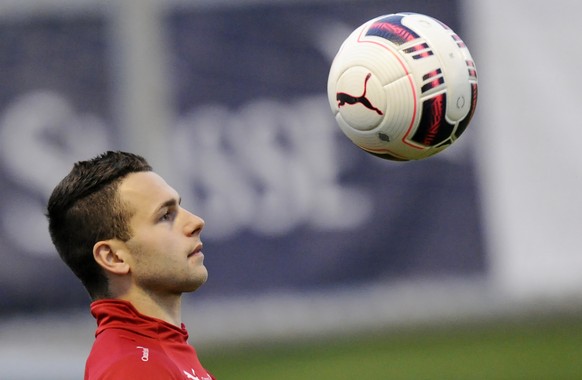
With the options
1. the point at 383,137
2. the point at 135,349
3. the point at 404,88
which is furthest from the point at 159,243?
the point at 404,88

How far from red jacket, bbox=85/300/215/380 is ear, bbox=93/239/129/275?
150 mm

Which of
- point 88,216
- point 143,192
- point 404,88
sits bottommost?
point 88,216

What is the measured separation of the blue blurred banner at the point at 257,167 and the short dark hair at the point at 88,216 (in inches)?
280

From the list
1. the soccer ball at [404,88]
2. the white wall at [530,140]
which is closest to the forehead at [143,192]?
the soccer ball at [404,88]

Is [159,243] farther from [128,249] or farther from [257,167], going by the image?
[257,167]

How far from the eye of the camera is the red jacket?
17.1 feet

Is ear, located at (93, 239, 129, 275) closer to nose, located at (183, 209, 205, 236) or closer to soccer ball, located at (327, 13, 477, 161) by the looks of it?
nose, located at (183, 209, 205, 236)

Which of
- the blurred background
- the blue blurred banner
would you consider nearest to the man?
the blurred background

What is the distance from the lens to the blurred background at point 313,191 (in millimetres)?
12711

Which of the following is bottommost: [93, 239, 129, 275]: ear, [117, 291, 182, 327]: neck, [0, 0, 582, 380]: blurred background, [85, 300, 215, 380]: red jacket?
[85, 300, 215, 380]: red jacket

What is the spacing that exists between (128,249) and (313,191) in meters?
7.21

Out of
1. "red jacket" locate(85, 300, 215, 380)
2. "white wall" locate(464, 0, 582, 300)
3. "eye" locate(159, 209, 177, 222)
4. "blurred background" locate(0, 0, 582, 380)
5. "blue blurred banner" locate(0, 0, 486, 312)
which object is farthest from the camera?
"blue blurred banner" locate(0, 0, 486, 312)

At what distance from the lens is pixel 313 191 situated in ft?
42.5

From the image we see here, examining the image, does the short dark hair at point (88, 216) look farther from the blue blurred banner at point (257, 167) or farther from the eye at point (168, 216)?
the blue blurred banner at point (257, 167)
